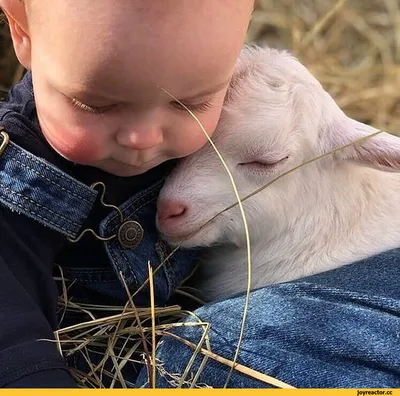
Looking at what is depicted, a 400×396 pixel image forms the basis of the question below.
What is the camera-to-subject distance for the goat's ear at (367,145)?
2.25m

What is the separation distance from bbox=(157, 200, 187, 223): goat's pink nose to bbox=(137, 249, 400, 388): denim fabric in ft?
0.81

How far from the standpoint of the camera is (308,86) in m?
2.23

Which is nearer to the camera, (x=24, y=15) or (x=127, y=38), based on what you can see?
(x=127, y=38)

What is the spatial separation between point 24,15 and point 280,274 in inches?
40.3

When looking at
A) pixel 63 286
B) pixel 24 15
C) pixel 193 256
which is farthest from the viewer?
pixel 193 256

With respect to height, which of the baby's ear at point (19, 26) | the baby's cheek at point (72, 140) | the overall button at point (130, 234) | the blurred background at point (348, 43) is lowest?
the blurred background at point (348, 43)

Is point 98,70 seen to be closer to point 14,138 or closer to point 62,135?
point 62,135

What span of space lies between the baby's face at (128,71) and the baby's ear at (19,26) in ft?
0.14

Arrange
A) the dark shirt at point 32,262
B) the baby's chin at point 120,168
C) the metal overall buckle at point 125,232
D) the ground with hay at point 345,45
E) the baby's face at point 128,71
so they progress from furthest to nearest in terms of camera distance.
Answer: the ground with hay at point 345,45, the metal overall buckle at point 125,232, the baby's chin at point 120,168, the dark shirt at point 32,262, the baby's face at point 128,71

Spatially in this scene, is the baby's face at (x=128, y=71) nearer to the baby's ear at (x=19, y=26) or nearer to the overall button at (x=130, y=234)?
the baby's ear at (x=19, y=26)

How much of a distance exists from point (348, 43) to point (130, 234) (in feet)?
7.44

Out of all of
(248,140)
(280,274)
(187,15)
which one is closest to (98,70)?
(187,15)

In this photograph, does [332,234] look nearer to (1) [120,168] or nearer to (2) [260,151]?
(2) [260,151]

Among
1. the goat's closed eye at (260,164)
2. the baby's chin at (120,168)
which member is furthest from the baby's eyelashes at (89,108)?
the goat's closed eye at (260,164)
